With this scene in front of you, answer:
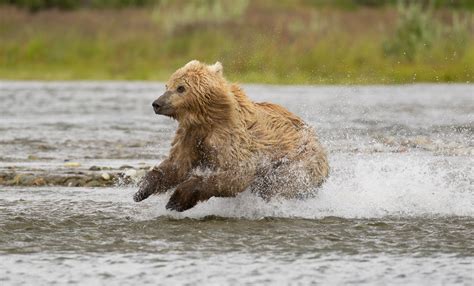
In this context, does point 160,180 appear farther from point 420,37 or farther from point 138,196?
point 420,37

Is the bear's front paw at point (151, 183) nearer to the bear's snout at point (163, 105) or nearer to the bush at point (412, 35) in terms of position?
the bear's snout at point (163, 105)

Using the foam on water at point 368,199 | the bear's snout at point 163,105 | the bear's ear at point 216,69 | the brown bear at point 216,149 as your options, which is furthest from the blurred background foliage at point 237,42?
the bear's snout at point 163,105

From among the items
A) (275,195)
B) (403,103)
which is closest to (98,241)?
(275,195)

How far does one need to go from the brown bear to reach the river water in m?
0.20

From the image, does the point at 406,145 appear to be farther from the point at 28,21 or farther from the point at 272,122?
the point at 28,21

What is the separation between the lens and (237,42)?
31062mm

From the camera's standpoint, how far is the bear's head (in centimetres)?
898

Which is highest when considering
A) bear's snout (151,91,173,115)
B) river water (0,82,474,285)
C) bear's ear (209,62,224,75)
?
bear's ear (209,62,224,75)

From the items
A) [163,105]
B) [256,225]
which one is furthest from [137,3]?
[256,225]

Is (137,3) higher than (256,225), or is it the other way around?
(137,3)

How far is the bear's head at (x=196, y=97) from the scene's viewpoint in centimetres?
898

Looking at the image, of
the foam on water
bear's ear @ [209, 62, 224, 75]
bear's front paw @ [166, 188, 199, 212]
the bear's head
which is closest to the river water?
the foam on water

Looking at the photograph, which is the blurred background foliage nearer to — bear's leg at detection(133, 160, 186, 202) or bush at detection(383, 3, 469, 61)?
bush at detection(383, 3, 469, 61)

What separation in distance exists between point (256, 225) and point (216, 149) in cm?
69
